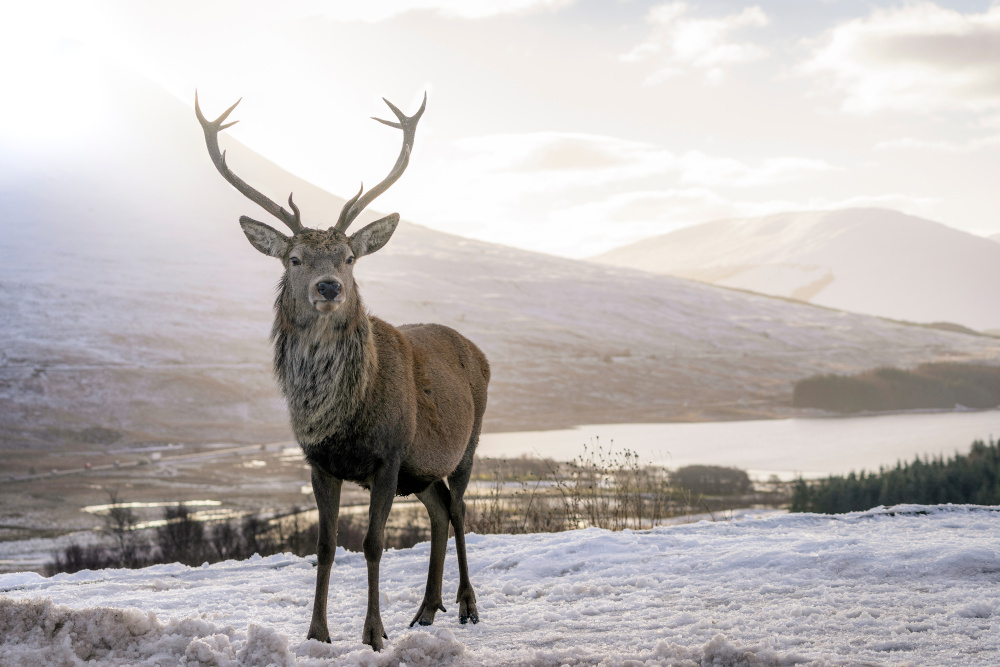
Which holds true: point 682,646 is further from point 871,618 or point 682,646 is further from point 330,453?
point 330,453

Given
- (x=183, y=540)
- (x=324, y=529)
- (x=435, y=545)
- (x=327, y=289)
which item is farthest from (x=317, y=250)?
(x=183, y=540)

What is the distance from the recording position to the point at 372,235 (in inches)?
190

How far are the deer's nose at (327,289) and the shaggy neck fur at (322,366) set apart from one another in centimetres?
23

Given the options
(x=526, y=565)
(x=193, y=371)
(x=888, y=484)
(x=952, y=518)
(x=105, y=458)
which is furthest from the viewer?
(x=193, y=371)

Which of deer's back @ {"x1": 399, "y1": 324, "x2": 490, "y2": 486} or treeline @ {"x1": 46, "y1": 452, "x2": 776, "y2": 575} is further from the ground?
deer's back @ {"x1": 399, "y1": 324, "x2": 490, "y2": 486}

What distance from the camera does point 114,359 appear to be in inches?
1276

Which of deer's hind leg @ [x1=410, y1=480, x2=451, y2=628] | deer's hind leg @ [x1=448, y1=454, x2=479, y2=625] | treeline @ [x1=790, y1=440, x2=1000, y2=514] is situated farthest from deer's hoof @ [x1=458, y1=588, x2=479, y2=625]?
treeline @ [x1=790, y1=440, x2=1000, y2=514]

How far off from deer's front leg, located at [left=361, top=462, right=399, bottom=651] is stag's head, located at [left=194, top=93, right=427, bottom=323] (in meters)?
0.94

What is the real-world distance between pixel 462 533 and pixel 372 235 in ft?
6.57

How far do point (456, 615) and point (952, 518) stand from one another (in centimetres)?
493

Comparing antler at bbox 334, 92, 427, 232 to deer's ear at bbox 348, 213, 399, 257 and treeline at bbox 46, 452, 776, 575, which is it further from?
treeline at bbox 46, 452, 776, 575

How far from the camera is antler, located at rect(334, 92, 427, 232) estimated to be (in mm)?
4836

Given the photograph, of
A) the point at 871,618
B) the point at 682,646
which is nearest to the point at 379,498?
the point at 682,646

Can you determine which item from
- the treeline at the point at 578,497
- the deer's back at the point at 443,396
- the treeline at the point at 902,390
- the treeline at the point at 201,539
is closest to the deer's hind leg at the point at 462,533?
the deer's back at the point at 443,396
